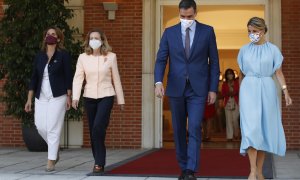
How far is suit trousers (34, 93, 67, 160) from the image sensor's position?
23.3ft

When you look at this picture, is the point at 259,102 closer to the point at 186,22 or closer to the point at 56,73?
the point at 186,22

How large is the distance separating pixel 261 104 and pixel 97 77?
2.01m

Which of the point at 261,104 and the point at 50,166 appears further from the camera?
the point at 50,166

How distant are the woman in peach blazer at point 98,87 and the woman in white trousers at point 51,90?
329mm

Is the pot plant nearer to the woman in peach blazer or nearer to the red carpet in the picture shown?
the red carpet

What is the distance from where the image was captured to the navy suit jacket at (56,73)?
23.5ft

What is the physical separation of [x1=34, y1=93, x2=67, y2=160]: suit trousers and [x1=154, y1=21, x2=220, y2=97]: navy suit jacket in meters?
1.60

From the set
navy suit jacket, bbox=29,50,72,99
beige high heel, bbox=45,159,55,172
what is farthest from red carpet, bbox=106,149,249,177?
navy suit jacket, bbox=29,50,72,99

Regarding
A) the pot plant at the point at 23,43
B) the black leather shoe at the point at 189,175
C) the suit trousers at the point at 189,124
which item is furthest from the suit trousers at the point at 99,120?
the pot plant at the point at 23,43

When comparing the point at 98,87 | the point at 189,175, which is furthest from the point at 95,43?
the point at 189,175

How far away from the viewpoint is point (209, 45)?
6109 millimetres

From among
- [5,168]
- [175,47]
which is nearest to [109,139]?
[5,168]

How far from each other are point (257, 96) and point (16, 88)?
5.22 meters

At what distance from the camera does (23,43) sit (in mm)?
9852
